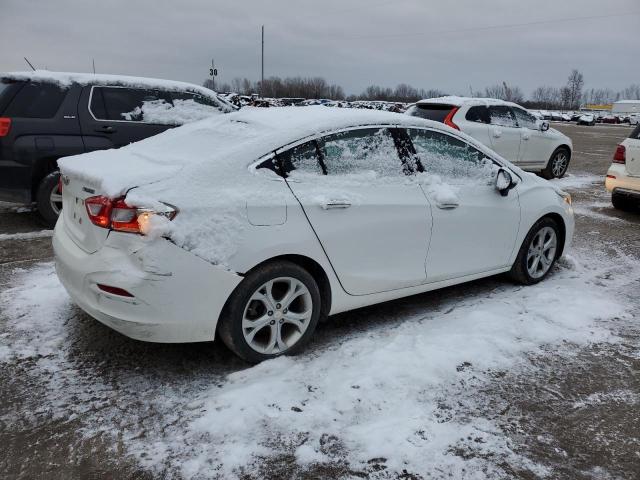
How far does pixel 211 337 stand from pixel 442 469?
142 centimetres

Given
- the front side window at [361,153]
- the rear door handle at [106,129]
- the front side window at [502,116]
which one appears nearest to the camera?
the front side window at [361,153]

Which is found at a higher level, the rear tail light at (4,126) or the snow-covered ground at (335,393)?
the rear tail light at (4,126)

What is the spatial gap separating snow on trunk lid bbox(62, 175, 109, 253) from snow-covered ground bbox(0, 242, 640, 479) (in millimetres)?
755

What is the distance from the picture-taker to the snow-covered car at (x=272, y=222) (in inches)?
113

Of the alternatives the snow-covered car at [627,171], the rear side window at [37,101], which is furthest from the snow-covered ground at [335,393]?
the snow-covered car at [627,171]

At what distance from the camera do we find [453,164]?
412 centimetres

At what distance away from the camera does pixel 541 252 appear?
16.0 ft

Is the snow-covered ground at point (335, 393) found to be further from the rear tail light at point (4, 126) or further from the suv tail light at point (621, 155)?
the suv tail light at point (621, 155)

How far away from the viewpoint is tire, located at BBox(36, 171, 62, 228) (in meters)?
6.03

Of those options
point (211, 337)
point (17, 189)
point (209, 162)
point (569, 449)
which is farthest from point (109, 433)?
point (17, 189)

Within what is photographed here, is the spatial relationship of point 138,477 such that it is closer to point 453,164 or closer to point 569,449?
point 569,449

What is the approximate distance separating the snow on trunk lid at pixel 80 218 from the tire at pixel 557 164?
35.2ft

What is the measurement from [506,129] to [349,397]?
9071 mm

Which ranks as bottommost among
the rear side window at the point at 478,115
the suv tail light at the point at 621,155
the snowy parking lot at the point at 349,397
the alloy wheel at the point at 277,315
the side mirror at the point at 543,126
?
the snowy parking lot at the point at 349,397
